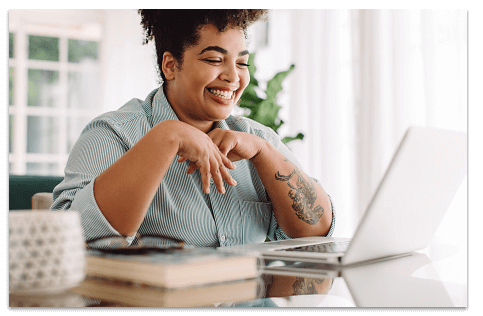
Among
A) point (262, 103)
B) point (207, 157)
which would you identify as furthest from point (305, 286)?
point (262, 103)

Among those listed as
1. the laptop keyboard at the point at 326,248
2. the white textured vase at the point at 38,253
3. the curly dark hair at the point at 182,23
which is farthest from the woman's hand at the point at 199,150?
the white textured vase at the point at 38,253

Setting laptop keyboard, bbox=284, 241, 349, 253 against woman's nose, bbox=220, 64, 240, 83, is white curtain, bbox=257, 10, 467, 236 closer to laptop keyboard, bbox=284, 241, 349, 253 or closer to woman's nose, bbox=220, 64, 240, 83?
woman's nose, bbox=220, 64, 240, 83

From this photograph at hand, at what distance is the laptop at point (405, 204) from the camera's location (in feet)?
2.31

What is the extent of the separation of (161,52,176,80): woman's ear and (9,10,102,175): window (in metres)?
4.43

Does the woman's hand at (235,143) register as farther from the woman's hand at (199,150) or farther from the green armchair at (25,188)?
the green armchair at (25,188)

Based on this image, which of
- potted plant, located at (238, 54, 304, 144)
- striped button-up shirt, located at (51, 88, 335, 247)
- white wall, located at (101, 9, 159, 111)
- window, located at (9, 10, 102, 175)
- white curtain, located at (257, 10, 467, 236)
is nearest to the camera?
striped button-up shirt, located at (51, 88, 335, 247)

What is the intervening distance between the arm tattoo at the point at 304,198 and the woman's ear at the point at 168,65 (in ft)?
1.36

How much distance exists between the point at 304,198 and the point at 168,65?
21.0 inches

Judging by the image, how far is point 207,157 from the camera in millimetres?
1004

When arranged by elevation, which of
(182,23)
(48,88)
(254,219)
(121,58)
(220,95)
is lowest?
(254,219)

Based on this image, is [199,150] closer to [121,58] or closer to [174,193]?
[174,193]

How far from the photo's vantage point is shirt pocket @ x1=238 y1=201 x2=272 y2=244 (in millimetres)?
1301

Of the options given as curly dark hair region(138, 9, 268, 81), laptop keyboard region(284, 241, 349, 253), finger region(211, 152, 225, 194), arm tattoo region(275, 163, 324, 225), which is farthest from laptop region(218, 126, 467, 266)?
curly dark hair region(138, 9, 268, 81)

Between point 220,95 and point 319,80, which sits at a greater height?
point 319,80
